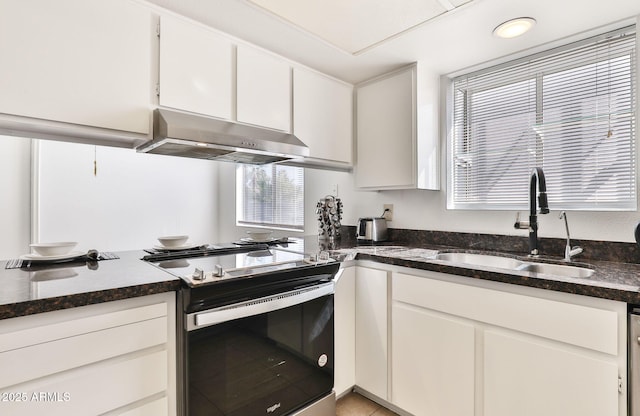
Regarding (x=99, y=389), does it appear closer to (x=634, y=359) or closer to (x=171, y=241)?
(x=171, y=241)

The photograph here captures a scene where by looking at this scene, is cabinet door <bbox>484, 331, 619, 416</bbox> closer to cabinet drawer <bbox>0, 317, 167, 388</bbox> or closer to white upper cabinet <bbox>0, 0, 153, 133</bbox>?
cabinet drawer <bbox>0, 317, 167, 388</bbox>

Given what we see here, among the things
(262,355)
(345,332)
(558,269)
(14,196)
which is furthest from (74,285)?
(14,196)

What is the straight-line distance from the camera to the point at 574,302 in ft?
3.81

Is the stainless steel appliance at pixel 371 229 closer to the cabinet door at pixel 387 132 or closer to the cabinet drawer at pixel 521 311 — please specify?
the cabinet door at pixel 387 132

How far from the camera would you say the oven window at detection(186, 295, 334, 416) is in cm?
122

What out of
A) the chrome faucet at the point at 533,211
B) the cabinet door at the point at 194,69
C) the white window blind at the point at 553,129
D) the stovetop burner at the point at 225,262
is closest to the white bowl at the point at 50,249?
the stovetop burner at the point at 225,262

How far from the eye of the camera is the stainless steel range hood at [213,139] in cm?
147

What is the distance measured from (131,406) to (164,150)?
121 cm

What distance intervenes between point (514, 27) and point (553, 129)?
637mm

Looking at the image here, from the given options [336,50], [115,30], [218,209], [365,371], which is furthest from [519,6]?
[218,209]

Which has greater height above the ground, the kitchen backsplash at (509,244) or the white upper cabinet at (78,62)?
the white upper cabinet at (78,62)

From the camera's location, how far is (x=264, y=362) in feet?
4.64

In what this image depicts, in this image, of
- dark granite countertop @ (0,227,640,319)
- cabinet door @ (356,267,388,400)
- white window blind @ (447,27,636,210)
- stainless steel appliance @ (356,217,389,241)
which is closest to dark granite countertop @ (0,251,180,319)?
dark granite countertop @ (0,227,640,319)

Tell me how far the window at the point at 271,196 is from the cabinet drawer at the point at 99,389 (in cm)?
212
